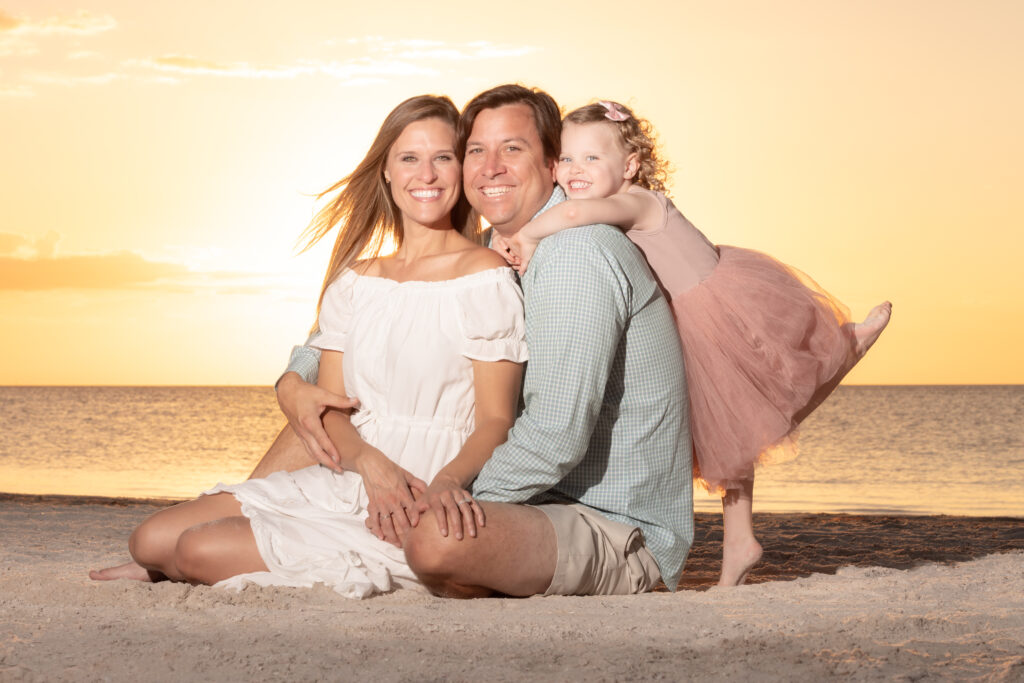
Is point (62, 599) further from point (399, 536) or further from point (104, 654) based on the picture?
point (399, 536)

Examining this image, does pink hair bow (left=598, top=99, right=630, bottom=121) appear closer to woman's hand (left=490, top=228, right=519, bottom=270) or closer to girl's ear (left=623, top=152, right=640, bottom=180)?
girl's ear (left=623, top=152, right=640, bottom=180)

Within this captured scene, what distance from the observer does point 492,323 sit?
11.4 feet

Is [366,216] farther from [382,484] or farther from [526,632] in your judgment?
[526,632]

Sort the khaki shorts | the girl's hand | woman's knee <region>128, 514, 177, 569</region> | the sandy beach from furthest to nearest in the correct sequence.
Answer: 1. woman's knee <region>128, 514, 177, 569</region>
2. the khaki shorts
3. the girl's hand
4. the sandy beach

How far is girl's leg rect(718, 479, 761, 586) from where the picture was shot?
3811 mm

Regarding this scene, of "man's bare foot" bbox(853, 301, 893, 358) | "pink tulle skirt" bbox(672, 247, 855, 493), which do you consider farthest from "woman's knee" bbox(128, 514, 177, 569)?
"man's bare foot" bbox(853, 301, 893, 358)

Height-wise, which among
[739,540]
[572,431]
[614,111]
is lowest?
[739,540]

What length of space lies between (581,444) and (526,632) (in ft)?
2.00

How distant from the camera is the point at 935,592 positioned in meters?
3.65

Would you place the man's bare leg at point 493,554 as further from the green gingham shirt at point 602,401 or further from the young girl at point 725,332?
the young girl at point 725,332

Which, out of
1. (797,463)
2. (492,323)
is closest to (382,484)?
(492,323)

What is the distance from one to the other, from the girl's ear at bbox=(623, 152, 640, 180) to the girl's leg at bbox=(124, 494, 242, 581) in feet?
6.75

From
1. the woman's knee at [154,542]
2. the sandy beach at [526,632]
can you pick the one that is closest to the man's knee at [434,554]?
the sandy beach at [526,632]

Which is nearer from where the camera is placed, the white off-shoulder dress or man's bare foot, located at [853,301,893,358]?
the white off-shoulder dress
